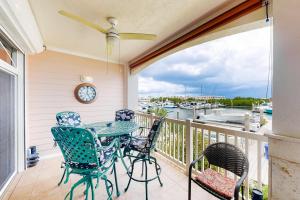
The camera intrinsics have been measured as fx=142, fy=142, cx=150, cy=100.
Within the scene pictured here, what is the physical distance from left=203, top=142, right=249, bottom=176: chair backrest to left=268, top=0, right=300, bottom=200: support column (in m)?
0.29

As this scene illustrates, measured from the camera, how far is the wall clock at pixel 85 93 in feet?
11.8

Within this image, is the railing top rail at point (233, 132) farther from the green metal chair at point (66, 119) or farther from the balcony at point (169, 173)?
the green metal chair at point (66, 119)

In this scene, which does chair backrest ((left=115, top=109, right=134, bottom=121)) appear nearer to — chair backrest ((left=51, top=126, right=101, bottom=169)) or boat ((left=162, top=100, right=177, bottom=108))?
boat ((left=162, top=100, right=177, bottom=108))

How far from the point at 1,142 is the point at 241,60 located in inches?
173

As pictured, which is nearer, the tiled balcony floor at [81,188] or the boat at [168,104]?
the tiled balcony floor at [81,188]

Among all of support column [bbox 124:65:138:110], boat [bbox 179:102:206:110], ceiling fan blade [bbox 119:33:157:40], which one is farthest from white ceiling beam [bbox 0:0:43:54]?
boat [bbox 179:102:206:110]

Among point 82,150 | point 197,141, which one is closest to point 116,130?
point 82,150

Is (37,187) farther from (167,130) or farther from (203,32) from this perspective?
(203,32)

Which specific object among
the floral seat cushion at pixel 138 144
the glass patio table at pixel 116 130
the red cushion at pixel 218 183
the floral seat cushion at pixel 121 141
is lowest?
the red cushion at pixel 218 183

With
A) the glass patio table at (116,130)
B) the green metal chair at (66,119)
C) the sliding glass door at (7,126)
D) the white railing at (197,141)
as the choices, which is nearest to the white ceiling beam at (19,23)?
the sliding glass door at (7,126)

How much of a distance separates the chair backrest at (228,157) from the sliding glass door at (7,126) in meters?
2.90

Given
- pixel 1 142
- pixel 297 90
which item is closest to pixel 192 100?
pixel 297 90

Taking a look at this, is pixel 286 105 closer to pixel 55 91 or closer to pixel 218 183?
pixel 218 183

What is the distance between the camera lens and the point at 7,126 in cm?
226
